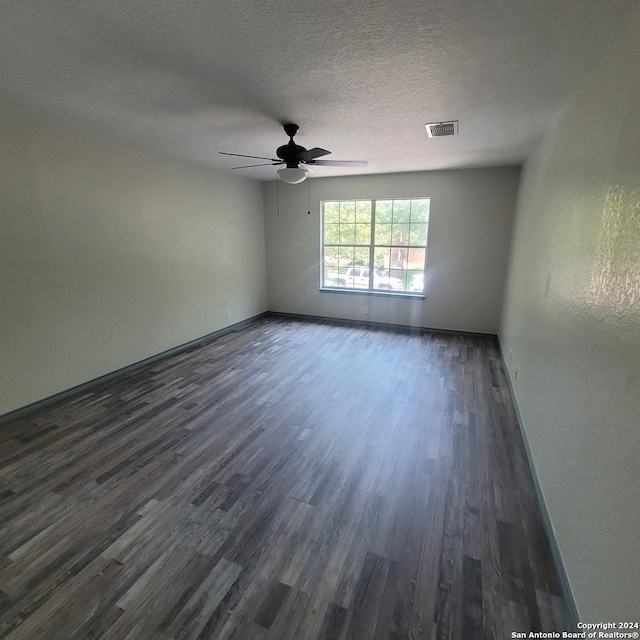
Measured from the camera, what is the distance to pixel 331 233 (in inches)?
235

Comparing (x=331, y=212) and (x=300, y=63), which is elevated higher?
(x=300, y=63)

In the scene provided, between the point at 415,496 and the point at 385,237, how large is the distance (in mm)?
4410

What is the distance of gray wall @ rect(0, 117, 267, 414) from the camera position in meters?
2.85

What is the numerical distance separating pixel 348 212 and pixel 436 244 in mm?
1650

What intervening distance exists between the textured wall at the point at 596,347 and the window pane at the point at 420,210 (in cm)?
282

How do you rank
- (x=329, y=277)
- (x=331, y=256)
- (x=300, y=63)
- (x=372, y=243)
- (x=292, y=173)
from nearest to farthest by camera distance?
1. (x=300, y=63)
2. (x=292, y=173)
3. (x=372, y=243)
4. (x=331, y=256)
5. (x=329, y=277)

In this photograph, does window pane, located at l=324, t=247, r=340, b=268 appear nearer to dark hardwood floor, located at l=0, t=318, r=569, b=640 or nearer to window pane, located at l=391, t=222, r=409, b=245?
window pane, located at l=391, t=222, r=409, b=245

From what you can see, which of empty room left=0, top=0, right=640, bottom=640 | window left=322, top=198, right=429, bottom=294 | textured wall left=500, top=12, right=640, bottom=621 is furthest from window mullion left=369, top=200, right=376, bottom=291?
textured wall left=500, top=12, right=640, bottom=621

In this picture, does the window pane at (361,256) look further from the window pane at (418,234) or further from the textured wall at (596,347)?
the textured wall at (596,347)

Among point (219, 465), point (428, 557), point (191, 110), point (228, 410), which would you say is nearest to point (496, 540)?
point (428, 557)

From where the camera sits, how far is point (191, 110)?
8.25ft

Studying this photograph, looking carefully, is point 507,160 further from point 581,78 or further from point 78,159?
point 78,159

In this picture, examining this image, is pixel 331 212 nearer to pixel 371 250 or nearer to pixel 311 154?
pixel 371 250

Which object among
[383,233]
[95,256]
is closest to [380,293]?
[383,233]
